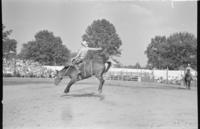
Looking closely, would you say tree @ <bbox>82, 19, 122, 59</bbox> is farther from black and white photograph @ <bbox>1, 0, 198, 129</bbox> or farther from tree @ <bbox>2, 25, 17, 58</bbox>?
tree @ <bbox>2, 25, 17, 58</bbox>

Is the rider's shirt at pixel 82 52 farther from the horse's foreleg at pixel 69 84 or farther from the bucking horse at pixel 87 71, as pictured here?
the horse's foreleg at pixel 69 84

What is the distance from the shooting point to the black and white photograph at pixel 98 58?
2.23 meters

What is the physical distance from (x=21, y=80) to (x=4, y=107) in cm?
23

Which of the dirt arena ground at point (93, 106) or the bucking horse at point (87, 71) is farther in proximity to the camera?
the bucking horse at point (87, 71)

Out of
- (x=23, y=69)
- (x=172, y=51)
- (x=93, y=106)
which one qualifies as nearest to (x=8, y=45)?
(x=23, y=69)

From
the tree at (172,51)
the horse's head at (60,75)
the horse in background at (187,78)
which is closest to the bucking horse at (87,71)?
the horse's head at (60,75)

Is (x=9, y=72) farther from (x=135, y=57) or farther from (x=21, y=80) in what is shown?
(x=135, y=57)

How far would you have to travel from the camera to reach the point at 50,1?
2.30m

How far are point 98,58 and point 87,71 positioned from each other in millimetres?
111

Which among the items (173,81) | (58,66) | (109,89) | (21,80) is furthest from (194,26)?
(21,80)

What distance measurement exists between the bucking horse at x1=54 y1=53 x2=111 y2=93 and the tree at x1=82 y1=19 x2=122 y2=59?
57 mm

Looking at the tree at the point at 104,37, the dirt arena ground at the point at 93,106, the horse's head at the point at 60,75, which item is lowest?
the dirt arena ground at the point at 93,106

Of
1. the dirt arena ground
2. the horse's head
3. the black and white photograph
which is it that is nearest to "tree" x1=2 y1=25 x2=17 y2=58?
the black and white photograph

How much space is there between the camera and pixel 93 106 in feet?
7.43
